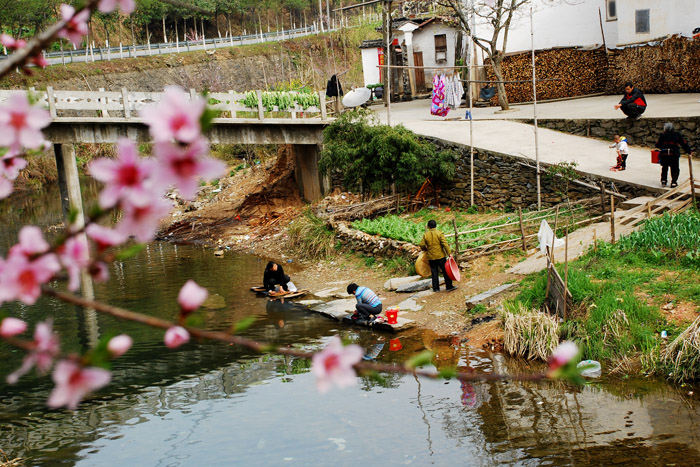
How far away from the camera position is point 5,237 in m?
24.1

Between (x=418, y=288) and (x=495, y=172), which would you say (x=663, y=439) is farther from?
(x=495, y=172)

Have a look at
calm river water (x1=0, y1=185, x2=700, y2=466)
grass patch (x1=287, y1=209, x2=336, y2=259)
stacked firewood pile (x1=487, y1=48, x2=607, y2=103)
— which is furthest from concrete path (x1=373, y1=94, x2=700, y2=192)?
calm river water (x1=0, y1=185, x2=700, y2=466)

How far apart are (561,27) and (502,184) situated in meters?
12.3

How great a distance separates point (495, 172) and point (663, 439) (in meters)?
11.3

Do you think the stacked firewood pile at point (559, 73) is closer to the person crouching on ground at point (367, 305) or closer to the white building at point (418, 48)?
the white building at point (418, 48)

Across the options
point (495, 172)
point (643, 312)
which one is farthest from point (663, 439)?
point (495, 172)

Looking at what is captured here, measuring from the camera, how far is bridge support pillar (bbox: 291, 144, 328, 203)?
23266 mm

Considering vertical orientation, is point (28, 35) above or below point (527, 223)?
above

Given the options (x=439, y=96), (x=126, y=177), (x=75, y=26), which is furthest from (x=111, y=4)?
(x=439, y=96)

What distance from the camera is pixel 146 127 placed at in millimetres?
19656

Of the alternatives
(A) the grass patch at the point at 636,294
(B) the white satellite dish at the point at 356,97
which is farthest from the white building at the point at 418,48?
(A) the grass patch at the point at 636,294

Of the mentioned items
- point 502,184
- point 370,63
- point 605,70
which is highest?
point 370,63

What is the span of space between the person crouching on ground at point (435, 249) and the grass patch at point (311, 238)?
185 inches

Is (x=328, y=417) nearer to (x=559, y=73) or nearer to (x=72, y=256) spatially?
(x=72, y=256)
